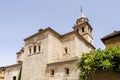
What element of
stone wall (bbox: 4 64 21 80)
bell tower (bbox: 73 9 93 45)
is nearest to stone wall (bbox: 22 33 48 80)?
stone wall (bbox: 4 64 21 80)

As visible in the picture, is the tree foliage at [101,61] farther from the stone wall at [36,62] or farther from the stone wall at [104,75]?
the stone wall at [36,62]

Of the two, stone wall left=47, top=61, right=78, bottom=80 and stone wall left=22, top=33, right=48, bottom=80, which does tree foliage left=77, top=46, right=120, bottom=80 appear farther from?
stone wall left=22, top=33, right=48, bottom=80

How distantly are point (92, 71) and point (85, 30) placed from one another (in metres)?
23.3

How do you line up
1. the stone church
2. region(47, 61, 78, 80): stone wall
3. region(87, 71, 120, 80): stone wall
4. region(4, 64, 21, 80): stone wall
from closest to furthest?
1. region(87, 71, 120, 80): stone wall
2. region(47, 61, 78, 80): stone wall
3. the stone church
4. region(4, 64, 21, 80): stone wall

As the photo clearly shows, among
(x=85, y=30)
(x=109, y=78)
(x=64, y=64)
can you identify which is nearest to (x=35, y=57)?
(x=64, y=64)

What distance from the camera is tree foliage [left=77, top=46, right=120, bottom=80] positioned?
11.7 m

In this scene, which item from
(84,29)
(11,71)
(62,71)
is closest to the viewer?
(62,71)

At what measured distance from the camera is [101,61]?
476 inches

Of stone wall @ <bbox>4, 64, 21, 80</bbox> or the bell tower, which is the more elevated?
the bell tower

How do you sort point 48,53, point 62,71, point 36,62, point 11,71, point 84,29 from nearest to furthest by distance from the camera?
point 62,71 → point 48,53 → point 36,62 → point 11,71 → point 84,29

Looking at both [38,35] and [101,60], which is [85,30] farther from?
[101,60]

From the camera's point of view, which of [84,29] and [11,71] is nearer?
[11,71]

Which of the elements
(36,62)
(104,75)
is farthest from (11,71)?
(104,75)

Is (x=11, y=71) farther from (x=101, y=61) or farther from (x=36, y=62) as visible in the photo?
A: (x=101, y=61)
